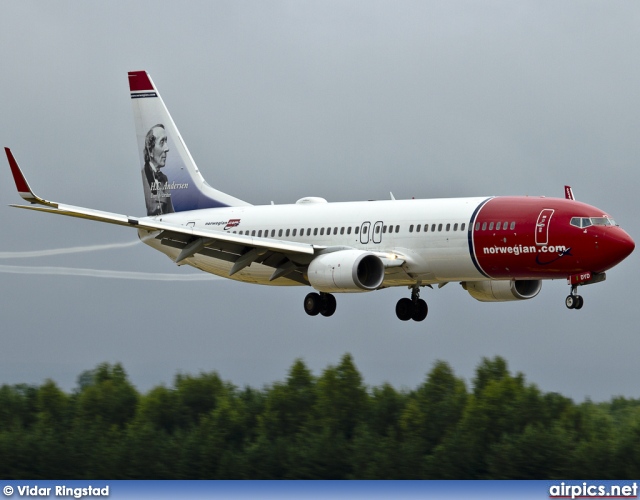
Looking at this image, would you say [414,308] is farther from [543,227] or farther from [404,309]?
[543,227]

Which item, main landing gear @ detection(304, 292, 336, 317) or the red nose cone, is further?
main landing gear @ detection(304, 292, 336, 317)

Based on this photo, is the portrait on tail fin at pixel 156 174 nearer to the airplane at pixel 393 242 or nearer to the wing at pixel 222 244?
the airplane at pixel 393 242

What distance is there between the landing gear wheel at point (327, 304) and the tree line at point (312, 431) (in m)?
48.1

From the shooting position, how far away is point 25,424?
115 metres

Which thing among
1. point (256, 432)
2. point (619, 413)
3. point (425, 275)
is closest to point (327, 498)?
point (256, 432)

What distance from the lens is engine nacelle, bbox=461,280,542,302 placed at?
6094 centimetres

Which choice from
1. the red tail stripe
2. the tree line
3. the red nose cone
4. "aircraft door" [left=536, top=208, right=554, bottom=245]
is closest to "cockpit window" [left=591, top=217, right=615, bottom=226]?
the red nose cone

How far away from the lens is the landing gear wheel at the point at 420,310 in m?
61.5

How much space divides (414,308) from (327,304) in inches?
169

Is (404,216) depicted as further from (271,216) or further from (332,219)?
(271,216)

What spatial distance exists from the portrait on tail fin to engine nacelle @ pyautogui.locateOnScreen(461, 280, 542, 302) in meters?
17.5

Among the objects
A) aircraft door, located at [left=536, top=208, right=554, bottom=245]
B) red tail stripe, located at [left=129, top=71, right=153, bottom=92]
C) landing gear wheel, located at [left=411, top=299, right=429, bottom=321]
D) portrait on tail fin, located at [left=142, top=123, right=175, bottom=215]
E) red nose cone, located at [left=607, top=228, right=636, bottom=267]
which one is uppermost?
red tail stripe, located at [left=129, top=71, right=153, bottom=92]

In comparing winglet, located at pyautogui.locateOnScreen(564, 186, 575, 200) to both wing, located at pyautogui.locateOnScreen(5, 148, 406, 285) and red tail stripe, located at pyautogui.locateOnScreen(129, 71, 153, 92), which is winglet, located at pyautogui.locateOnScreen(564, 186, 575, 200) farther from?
red tail stripe, located at pyautogui.locateOnScreen(129, 71, 153, 92)

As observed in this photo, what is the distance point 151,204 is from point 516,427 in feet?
177
